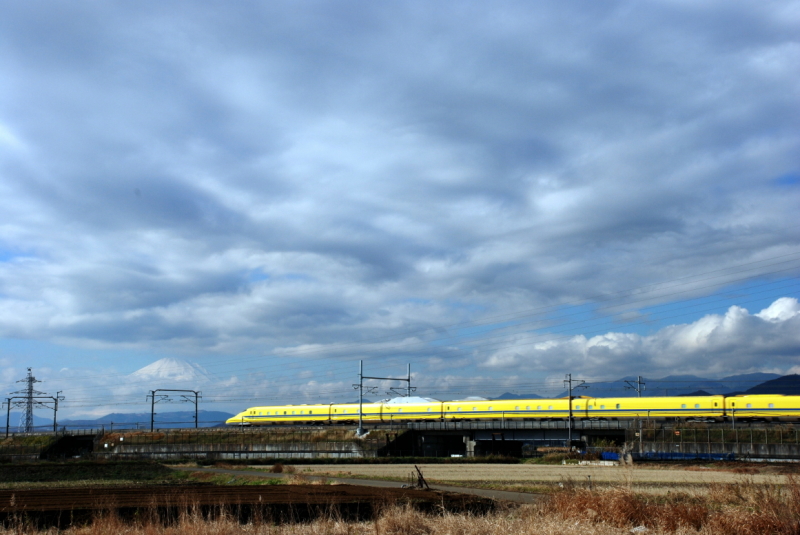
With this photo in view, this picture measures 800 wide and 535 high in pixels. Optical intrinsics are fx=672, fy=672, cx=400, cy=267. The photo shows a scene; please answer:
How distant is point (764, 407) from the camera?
62562 mm

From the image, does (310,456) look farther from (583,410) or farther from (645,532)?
(645,532)

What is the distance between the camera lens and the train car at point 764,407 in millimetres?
60775

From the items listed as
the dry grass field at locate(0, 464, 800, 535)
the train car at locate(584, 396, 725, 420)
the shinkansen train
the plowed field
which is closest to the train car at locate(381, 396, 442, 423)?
the shinkansen train

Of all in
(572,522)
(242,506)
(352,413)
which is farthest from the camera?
(352,413)

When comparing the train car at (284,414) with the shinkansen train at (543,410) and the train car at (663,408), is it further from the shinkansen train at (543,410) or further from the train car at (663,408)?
the train car at (663,408)

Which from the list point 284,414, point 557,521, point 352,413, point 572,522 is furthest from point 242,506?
point 284,414

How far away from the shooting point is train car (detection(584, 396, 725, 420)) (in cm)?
6519

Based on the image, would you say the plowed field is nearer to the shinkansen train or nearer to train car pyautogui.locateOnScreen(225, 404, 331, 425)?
the shinkansen train

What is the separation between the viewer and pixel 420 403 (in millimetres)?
86250

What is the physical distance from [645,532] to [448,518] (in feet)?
15.0

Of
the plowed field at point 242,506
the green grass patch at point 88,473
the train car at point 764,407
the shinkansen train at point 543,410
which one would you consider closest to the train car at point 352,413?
the shinkansen train at point 543,410

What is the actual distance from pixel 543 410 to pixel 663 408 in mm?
13374

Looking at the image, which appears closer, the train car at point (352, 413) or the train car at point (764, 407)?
the train car at point (764, 407)

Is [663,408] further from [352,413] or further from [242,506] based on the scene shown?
[242,506]
